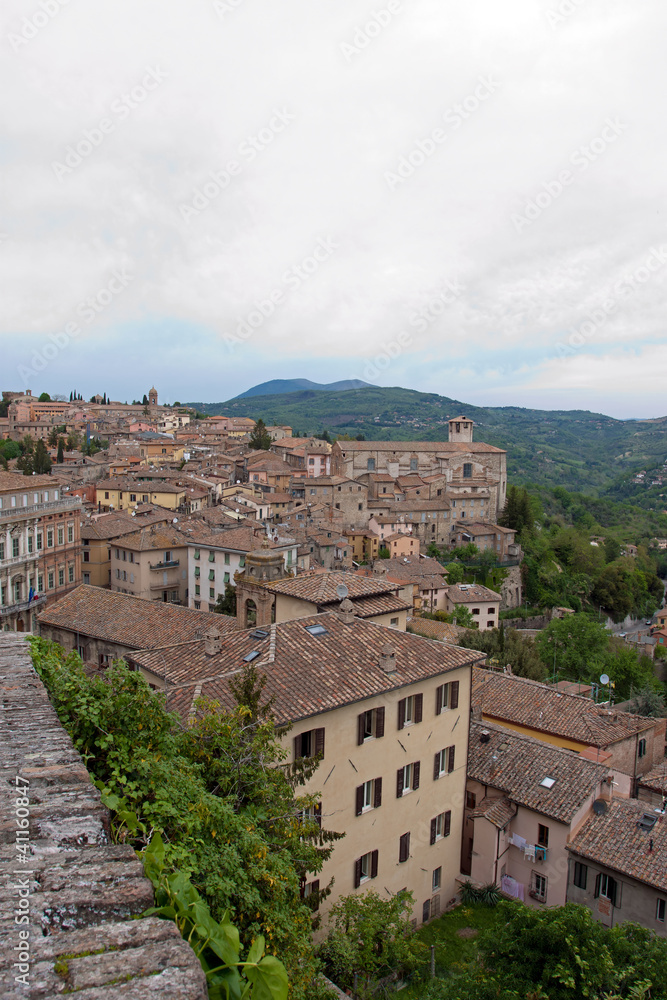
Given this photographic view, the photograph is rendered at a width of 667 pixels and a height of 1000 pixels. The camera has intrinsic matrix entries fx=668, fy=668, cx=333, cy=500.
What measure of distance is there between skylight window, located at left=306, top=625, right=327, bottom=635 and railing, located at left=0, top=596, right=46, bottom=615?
3144 centimetres

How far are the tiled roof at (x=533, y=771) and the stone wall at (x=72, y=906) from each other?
17.0 metres

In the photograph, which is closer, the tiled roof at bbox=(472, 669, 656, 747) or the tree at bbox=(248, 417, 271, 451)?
the tiled roof at bbox=(472, 669, 656, 747)

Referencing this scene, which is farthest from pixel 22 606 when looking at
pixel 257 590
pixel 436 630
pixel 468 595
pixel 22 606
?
pixel 468 595

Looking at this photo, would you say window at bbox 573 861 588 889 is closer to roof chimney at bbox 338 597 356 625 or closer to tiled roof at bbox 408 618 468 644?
roof chimney at bbox 338 597 356 625

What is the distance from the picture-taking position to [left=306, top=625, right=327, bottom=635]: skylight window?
16812 mm

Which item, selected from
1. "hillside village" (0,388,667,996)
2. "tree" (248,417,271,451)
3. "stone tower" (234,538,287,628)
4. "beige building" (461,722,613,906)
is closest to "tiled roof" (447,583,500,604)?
"hillside village" (0,388,667,996)

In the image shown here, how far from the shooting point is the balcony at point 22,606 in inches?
1633

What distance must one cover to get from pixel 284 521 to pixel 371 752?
56.9 metres

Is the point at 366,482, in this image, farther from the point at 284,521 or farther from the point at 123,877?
the point at 123,877

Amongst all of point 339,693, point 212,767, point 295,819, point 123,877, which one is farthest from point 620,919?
point 123,877

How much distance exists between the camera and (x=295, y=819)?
8.98 meters

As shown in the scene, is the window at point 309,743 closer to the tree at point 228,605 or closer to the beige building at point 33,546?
the tree at point 228,605

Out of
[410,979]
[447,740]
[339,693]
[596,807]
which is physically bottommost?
[410,979]

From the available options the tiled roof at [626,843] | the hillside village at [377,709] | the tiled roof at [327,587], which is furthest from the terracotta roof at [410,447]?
the tiled roof at [626,843]
